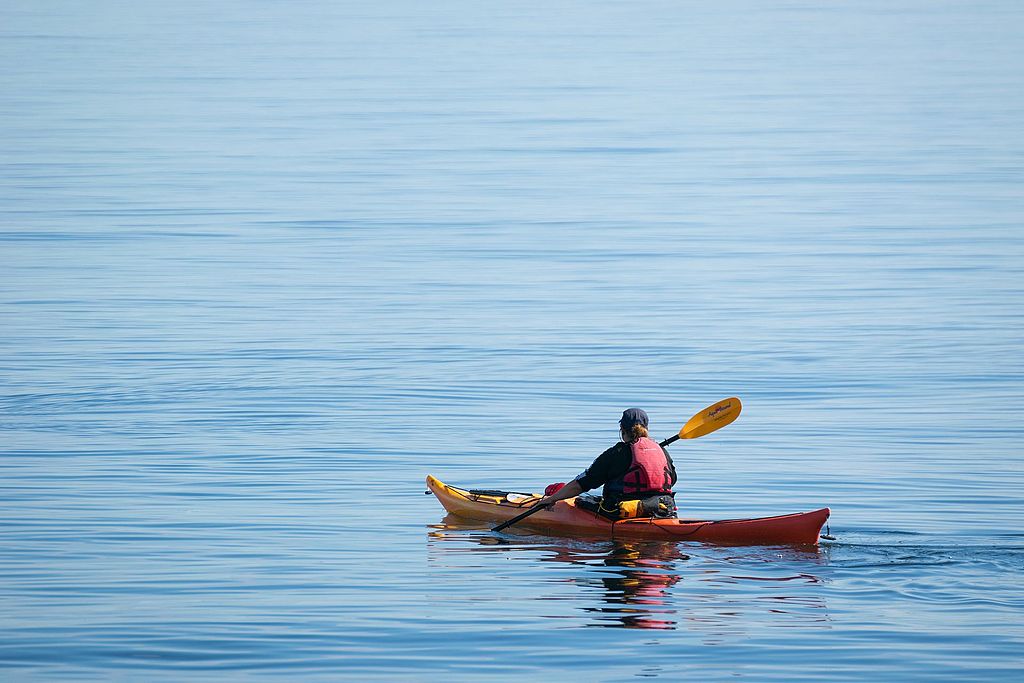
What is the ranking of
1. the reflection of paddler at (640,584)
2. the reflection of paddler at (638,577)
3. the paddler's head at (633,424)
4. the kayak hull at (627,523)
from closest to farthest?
the reflection of paddler at (640,584) < the reflection of paddler at (638,577) < the kayak hull at (627,523) < the paddler's head at (633,424)

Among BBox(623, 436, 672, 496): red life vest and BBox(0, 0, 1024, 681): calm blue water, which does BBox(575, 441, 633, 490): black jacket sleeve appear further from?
BBox(0, 0, 1024, 681): calm blue water

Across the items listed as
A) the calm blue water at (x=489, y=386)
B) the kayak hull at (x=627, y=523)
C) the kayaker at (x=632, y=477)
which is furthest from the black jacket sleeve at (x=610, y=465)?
the calm blue water at (x=489, y=386)

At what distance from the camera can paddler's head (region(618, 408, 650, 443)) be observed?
44.7 feet

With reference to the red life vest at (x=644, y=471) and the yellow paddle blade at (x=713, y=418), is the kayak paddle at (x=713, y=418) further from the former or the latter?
the red life vest at (x=644, y=471)

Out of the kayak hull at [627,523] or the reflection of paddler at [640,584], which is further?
the kayak hull at [627,523]

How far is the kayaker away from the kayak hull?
122mm

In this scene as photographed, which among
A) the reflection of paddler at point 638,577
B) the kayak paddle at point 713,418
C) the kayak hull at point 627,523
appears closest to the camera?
the reflection of paddler at point 638,577

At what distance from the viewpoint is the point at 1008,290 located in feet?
106

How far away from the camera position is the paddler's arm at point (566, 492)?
13.8 m

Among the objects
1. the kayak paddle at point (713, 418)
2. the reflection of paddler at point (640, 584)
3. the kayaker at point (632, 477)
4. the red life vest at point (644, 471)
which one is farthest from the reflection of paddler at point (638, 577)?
the kayak paddle at point (713, 418)

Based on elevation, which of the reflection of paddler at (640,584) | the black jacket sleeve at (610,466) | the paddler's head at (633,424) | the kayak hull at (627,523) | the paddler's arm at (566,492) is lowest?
the reflection of paddler at (640,584)

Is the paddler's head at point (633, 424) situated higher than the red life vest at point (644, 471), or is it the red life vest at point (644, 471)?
the paddler's head at point (633, 424)

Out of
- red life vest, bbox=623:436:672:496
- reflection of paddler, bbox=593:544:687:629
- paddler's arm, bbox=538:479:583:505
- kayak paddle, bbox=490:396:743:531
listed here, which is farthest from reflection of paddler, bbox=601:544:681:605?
kayak paddle, bbox=490:396:743:531

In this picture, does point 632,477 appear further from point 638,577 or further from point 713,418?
point 713,418
